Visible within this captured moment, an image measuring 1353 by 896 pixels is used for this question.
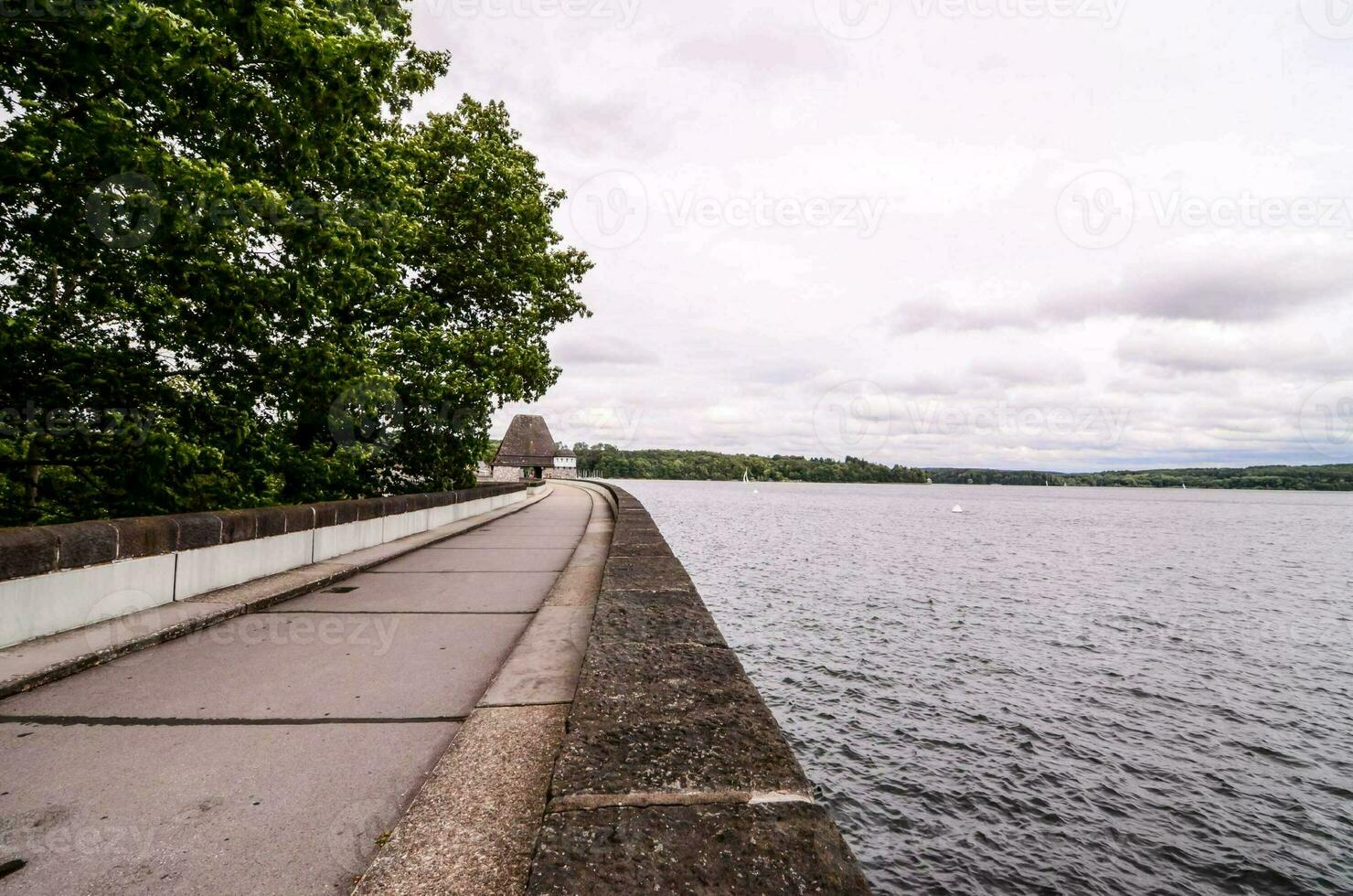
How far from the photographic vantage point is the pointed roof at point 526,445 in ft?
216

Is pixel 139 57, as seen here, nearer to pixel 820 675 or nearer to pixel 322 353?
pixel 322 353

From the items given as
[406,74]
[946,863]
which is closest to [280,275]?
[406,74]

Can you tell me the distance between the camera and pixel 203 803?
2711 millimetres

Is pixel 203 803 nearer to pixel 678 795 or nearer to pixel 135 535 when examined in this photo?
pixel 678 795

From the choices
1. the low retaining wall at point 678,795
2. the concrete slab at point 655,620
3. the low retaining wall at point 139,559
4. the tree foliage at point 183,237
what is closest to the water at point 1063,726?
the concrete slab at point 655,620

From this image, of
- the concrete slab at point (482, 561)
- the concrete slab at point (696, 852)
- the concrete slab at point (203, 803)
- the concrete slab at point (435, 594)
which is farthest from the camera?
the concrete slab at point (482, 561)

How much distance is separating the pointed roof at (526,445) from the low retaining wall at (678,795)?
64165 millimetres

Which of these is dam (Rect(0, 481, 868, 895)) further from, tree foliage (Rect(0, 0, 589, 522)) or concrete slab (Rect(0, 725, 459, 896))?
tree foliage (Rect(0, 0, 589, 522))

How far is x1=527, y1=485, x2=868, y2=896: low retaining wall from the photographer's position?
1.75 metres

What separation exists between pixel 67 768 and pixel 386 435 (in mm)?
13092

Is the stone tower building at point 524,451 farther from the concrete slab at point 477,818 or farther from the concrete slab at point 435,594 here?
the concrete slab at point 477,818

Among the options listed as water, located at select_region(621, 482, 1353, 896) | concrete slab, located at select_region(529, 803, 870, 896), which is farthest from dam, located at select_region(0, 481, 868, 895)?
water, located at select_region(621, 482, 1353, 896)

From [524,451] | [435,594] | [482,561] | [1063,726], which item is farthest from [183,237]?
[524,451]

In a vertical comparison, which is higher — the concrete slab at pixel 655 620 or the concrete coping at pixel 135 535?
the concrete coping at pixel 135 535
